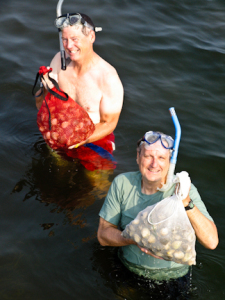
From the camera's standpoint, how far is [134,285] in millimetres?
3098

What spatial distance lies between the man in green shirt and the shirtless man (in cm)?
122

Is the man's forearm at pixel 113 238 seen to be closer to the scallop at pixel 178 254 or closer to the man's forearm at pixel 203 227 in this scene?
the scallop at pixel 178 254

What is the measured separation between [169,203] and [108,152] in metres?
2.03

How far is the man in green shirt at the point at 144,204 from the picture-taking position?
2688mm

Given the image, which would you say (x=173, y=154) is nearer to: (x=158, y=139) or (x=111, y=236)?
(x=158, y=139)

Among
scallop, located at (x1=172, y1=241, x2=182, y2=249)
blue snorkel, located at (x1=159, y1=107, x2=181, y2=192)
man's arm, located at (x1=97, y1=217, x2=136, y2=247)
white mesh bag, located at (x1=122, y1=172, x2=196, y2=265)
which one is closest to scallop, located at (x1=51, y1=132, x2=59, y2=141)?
man's arm, located at (x1=97, y1=217, x2=136, y2=247)

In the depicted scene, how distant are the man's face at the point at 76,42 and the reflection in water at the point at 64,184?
4.16ft

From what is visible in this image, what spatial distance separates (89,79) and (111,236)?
1953 mm

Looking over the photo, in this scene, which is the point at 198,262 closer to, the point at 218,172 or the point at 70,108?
the point at 218,172

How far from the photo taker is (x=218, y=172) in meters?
4.73

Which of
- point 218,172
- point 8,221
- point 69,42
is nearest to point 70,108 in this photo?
point 69,42

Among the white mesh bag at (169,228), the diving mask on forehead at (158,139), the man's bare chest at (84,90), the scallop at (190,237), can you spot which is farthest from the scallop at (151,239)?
the man's bare chest at (84,90)

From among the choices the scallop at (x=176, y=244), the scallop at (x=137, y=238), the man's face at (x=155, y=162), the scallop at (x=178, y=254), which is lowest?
the scallop at (x=178, y=254)

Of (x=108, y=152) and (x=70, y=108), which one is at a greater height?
(x=70, y=108)
